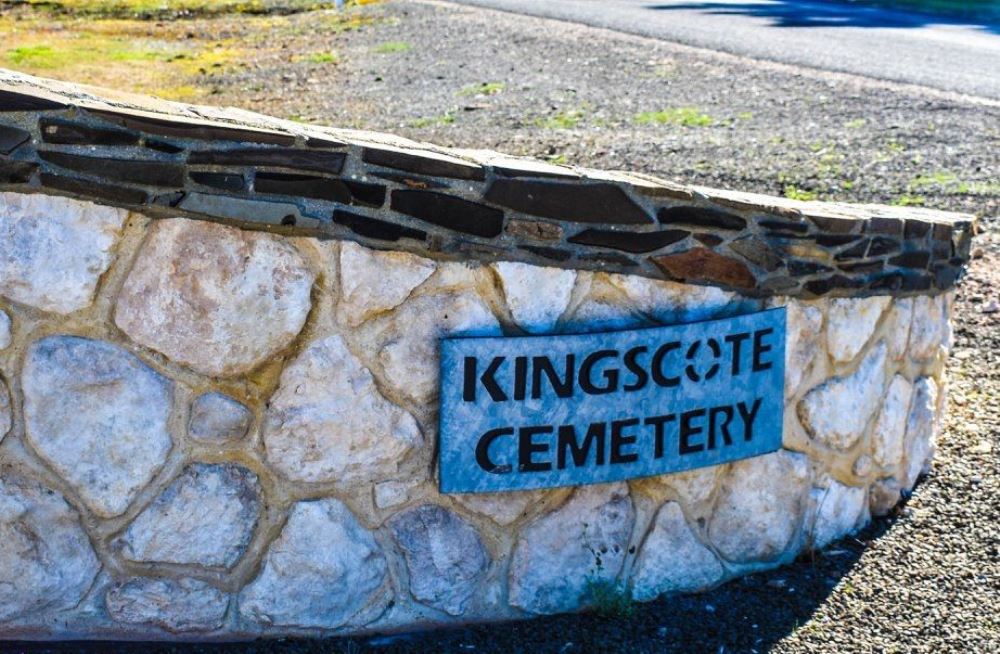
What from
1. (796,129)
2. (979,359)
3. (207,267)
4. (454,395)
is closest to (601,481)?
(454,395)

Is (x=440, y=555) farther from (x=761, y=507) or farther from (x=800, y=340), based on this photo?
(x=800, y=340)

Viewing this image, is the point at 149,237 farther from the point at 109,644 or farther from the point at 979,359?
the point at 979,359

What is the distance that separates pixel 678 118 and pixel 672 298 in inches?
260

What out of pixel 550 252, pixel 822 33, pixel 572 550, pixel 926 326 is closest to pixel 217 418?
pixel 550 252

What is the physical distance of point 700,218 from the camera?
12.0ft

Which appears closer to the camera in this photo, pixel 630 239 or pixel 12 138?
pixel 12 138

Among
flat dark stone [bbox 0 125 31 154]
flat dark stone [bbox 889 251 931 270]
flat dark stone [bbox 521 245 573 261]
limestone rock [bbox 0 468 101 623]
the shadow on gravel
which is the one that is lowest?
the shadow on gravel

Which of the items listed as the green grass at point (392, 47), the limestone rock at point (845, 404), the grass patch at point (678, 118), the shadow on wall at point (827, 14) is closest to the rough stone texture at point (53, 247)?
the limestone rock at point (845, 404)

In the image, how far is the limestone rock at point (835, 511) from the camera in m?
4.17

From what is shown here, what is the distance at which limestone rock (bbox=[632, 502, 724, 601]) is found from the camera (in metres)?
3.82

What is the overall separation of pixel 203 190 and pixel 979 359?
12.4ft

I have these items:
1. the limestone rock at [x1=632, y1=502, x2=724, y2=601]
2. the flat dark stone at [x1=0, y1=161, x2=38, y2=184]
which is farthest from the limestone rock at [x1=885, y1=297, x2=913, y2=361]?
the flat dark stone at [x1=0, y1=161, x2=38, y2=184]

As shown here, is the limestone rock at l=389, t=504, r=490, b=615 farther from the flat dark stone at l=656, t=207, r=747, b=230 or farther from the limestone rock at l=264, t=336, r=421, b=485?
the flat dark stone at l=656, t=207, r=747, b=230


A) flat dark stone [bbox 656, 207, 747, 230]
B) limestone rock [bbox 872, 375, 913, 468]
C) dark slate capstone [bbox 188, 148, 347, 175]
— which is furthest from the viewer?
limestone rock [bbox 872, 375, 913, 468]
